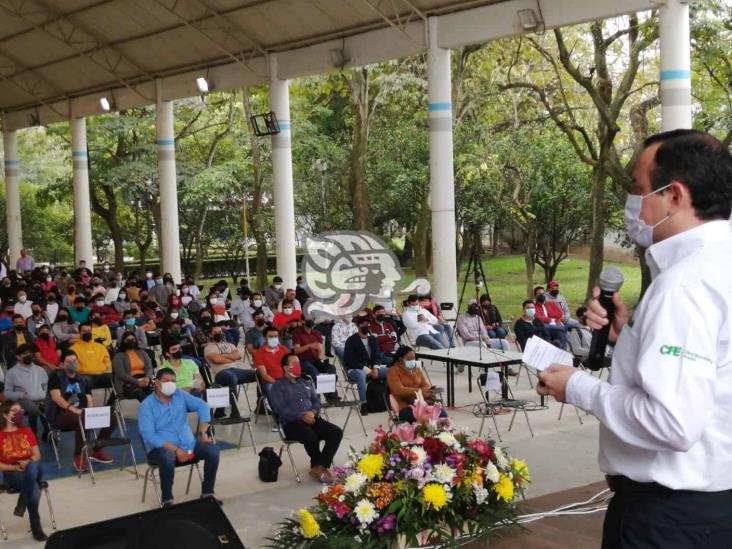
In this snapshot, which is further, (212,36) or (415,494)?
(212,36)

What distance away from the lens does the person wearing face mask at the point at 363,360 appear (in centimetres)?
1182

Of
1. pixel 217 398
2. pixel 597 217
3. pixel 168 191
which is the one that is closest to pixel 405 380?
pixel 217 398

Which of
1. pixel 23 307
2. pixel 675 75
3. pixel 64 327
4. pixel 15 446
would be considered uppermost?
pixel 675 75

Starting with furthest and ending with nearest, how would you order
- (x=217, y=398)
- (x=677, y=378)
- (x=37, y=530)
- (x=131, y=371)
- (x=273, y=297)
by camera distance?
(x=273, y=297), (x=131, y=371), (x=217, y=398), (x=37, y=530), (x=677, y=378)

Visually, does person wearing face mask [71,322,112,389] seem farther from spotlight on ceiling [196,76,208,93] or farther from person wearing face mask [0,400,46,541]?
spotlight on ceiling [196,76,208,93]

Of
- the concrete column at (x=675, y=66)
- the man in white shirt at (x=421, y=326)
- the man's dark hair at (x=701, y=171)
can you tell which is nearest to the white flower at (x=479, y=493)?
the man's dark hair at (x=701, y=171)

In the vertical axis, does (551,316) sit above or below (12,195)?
below

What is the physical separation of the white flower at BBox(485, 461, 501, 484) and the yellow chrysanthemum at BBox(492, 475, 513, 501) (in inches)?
1.8

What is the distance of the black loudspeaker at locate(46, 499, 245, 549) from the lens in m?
3.13

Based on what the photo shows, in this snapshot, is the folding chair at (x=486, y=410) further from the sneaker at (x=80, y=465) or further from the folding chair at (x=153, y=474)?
the sneaker at (x=80, y=465)

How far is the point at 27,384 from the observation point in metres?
10.2

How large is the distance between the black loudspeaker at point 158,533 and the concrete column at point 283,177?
57.4 ft

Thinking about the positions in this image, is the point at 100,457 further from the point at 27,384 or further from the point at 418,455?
the point at 418,455

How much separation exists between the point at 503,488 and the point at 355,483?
839 millimetres
